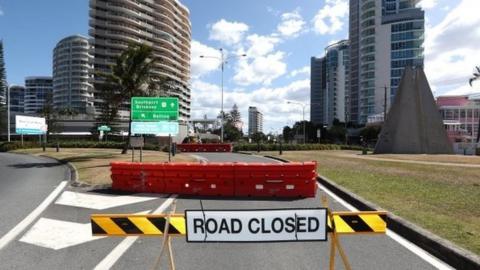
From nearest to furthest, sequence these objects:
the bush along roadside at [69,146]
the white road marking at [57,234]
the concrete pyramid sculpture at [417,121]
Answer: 1. the white road marking at [57,234]
2. the concrete pyramid sculpture at [417,121]
3. the bush along roadside at [69,146]

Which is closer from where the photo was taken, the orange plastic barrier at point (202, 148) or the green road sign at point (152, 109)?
the green road sign at point (152, 109)

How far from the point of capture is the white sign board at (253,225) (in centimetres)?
455

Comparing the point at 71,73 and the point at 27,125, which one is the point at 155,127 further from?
the point at 71,73

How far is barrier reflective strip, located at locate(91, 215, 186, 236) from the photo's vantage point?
4629mm

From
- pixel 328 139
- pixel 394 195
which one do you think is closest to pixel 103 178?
pixel 394 195

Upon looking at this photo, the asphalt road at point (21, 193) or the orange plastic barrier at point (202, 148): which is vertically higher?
the orange plastic barrier at point (202, 148)

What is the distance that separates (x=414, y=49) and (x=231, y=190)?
12664 centimetres

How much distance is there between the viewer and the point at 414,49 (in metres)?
128

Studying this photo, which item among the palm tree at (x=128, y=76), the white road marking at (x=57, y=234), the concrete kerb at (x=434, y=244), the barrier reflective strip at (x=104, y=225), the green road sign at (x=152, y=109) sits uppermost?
the palm tree at (x=128, y=76)

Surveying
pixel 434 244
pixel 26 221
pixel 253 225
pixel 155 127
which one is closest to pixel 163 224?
pixel 253 225

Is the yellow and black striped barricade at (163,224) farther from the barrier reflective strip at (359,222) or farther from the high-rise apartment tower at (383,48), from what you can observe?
the high-rise apartment tower at (383,48)

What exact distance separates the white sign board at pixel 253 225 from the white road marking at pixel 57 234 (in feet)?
11.5

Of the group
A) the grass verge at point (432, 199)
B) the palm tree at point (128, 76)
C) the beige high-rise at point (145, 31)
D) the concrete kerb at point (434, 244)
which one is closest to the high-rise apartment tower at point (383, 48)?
the beige high-rise at point (145, 31)

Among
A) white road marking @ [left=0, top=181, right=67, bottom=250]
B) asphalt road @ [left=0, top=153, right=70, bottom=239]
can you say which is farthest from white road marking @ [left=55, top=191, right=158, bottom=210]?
asphalt road @ [left=0, top=153, right=70, bottom=239]
